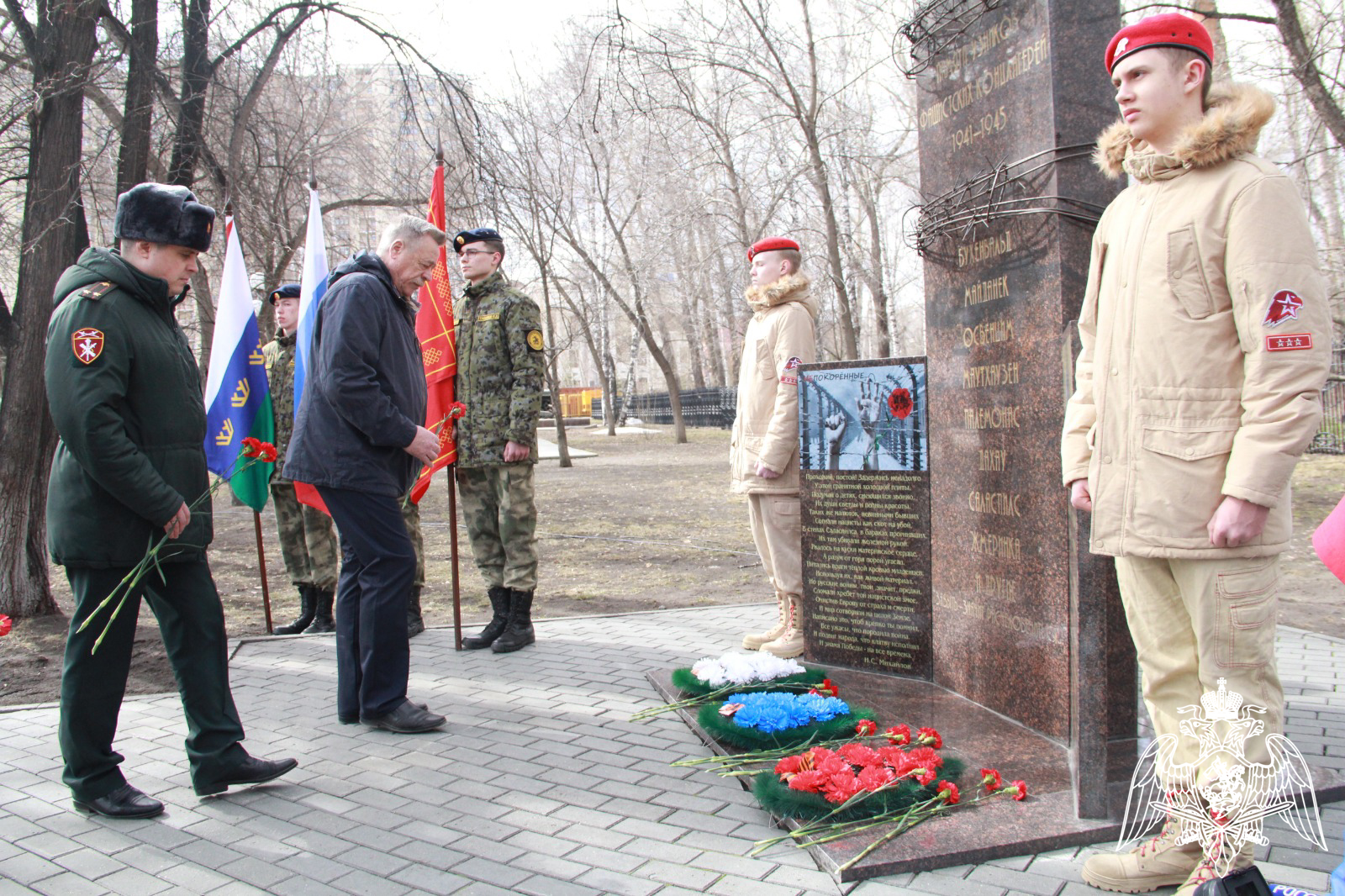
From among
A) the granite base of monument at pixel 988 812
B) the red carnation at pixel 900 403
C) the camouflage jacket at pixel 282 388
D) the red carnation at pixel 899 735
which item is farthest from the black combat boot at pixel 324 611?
the red carnation at pixel 899 735

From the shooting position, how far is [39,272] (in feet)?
24.1

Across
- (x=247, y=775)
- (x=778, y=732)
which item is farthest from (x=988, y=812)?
(x=247, y=775)

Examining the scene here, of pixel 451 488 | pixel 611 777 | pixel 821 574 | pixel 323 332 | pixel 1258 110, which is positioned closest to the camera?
pixel 1258 110

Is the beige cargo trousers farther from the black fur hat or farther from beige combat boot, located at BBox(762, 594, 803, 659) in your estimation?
the black fur hat

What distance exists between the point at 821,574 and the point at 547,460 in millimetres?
19972

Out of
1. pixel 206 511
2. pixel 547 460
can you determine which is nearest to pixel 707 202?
pixel 547 460

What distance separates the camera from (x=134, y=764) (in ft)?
13.1

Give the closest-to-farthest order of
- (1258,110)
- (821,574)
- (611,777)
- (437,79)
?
(1258,110) → (611,777) → (821,574) → (437,79)

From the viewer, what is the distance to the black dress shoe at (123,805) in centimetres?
339

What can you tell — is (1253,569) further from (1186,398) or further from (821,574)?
(821,574)

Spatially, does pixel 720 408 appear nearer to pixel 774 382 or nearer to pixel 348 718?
pixel 774 382

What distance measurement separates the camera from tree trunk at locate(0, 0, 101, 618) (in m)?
7.10

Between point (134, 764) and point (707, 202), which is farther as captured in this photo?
point (707, 202)

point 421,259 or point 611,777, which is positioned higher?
point 421,259
